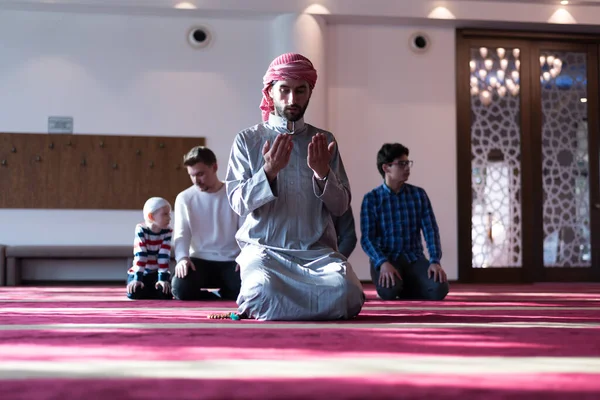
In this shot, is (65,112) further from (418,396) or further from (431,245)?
(418,396)

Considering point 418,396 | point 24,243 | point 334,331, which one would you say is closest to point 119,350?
point 334,331

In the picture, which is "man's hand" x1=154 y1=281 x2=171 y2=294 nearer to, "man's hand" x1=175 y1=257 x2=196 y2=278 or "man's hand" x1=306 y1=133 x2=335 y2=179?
"man's hand" x1=175 y1=257 x2=196 y2=278

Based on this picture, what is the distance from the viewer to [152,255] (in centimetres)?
438

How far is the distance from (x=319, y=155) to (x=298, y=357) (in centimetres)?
122

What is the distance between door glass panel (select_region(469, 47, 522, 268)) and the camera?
7.70 m

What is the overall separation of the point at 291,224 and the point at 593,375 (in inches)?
65.5

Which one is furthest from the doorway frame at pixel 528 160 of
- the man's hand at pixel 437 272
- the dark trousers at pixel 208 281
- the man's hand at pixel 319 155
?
the man's hand at pixel 319 155

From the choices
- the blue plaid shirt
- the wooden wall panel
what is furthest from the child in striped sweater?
the wooden wall panel

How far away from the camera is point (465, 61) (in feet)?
25.2

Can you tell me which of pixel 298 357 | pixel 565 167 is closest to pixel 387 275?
pixel 298 357

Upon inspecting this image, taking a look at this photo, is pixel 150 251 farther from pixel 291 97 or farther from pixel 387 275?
pixel 291 97

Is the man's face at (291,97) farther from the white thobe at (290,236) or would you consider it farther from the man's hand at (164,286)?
the man's hand at (164,286)

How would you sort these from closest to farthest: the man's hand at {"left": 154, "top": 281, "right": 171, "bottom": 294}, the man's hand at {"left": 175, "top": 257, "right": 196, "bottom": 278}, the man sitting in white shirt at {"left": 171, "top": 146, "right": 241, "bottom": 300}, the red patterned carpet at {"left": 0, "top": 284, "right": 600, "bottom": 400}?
1. the red patterned carpet at {"left": 0, "top": 284, "right": 600, "bottom": 400}
2. the man's hand at {"left": 175, "top": 257, "right": 196, "bottom": 278}
3. the man's hand at {"left": 154, "top": 281, "right": 171, "bottom": 294}
4. the man sitting in white shirt at {"left": 171, "top": 146, "right": 241, "bottom": 300}

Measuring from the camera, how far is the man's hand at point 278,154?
285 cm
